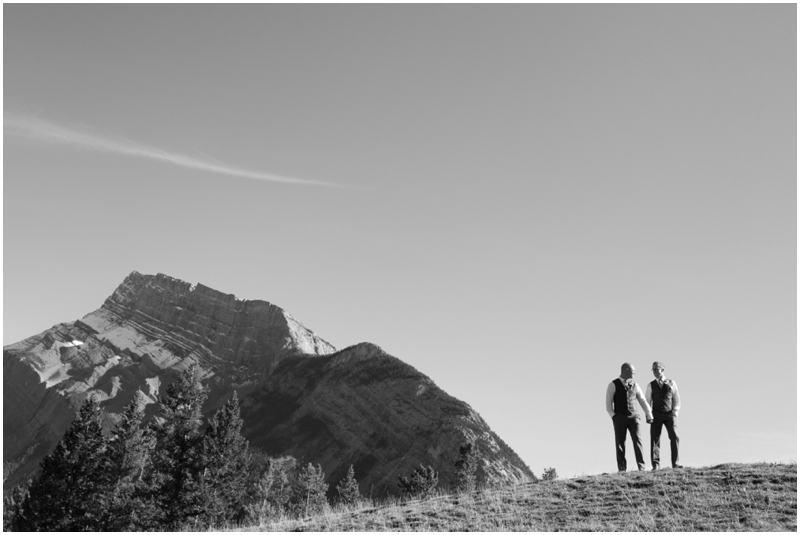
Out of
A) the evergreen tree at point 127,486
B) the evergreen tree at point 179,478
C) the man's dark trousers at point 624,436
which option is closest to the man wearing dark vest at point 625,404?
the man's dark trousers at point 624,436

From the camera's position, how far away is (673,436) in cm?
1750

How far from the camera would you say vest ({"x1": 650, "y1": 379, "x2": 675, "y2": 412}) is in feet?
56.3

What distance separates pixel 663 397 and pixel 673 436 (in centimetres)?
108

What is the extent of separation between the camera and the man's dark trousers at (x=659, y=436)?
17.3m

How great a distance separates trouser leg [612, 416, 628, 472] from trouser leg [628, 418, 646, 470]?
0.14 metres

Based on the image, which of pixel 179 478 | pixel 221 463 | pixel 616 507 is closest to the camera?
pixel 616 507

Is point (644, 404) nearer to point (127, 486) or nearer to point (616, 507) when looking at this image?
point (616, 507)

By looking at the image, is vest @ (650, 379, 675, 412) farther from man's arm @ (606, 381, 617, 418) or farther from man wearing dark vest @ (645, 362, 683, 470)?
man's arm @ (606, 381, 617, 418)

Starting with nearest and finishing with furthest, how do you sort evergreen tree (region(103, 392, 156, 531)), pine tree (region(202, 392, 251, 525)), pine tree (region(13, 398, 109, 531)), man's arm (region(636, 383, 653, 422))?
man's arm (region(636, 383, 653, 422)) → pine tree (region(13, 398, 109, 531)) → pine tree (region(202, 392, 251, 525)) → evergreen tree (region(103, 392, 156, 531))

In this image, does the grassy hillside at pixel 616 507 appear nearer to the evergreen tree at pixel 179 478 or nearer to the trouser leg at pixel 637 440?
the trouser leg at pixel 637 440

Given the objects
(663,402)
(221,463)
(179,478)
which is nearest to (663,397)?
(663,402)

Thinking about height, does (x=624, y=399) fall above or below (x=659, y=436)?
above

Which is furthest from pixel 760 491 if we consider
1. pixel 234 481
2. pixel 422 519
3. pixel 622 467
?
pixel 234 481

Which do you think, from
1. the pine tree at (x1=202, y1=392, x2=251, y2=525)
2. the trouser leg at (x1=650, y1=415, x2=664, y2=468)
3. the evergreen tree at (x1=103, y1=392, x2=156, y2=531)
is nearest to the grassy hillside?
the trouser leg at (x1=650, y1=415, x2=664, y2=468)
